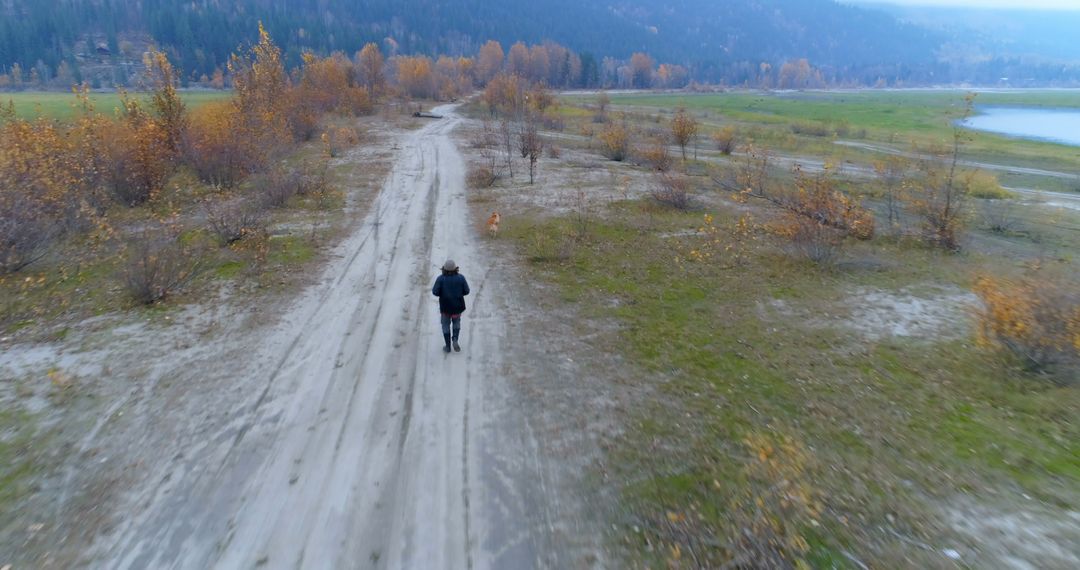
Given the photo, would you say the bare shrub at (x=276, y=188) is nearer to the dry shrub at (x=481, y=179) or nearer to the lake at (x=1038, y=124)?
the dry shrub at (x=481, y=179)

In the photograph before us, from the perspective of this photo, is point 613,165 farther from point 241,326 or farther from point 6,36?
point 6,36

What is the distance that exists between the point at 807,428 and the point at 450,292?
650cm

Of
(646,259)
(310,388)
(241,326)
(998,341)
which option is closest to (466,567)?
(310,388)

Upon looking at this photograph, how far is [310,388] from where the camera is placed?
372 inches

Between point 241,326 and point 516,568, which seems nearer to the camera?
point 516,568

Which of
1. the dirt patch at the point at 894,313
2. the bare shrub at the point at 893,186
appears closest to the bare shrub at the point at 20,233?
the dirt patch at the point at 894,313

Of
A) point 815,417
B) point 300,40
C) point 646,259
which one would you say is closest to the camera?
point 815,417

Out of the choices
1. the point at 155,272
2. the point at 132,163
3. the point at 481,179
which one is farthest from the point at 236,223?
the point at 481,179

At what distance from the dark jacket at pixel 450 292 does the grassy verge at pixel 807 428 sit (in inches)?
121

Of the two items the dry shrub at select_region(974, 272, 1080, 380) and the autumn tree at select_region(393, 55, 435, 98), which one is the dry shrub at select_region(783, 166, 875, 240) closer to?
the dry shrub at select_region(974, 272, 1080, 380)

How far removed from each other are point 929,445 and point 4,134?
26.1 meters

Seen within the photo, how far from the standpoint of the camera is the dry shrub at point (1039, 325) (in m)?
9.53

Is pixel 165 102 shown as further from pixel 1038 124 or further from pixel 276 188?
pixel 1038 124

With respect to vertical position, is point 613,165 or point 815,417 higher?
point 613,165
